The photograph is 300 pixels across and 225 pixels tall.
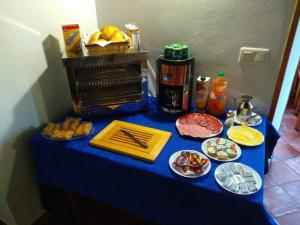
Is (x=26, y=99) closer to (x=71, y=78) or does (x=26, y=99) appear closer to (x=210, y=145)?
(x=71, y=78)

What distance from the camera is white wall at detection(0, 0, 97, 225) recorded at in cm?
96

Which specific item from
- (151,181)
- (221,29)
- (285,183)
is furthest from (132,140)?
(285,183)

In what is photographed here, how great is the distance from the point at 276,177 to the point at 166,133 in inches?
39.3

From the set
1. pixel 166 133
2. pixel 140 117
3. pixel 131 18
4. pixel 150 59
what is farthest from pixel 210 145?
pixel 131 18

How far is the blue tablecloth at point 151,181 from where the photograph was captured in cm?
76

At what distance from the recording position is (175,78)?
1081mm

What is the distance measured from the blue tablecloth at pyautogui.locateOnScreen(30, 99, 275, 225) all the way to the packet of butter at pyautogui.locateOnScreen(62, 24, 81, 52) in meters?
0.38

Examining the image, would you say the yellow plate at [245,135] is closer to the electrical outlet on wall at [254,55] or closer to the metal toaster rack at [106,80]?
the electrical outlet on wall at [254,55]

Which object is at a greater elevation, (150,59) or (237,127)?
(150,59)

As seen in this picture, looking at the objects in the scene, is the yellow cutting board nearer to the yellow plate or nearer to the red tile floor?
the yellow plate

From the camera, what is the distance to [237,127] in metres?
1.06

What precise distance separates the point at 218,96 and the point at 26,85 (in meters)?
0.91

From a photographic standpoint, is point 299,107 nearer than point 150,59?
No

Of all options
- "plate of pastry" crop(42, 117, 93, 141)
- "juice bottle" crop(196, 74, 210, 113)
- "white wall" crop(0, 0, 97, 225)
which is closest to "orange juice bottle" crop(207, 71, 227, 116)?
"juice bottle" crop(196, 74, 210, 113)
